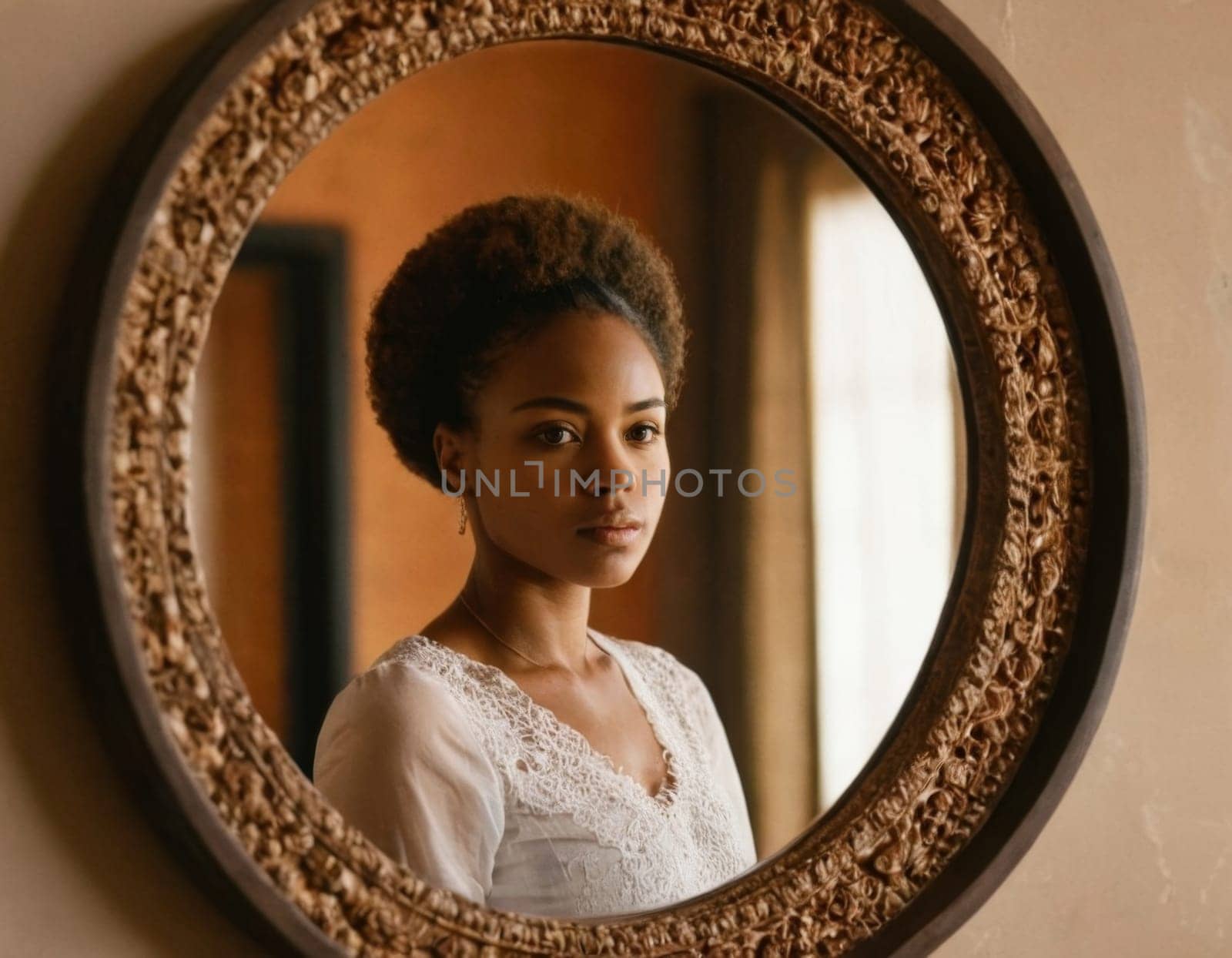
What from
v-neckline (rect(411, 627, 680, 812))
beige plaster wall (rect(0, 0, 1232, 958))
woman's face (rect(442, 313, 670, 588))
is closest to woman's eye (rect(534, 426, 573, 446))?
woman's face (rect(442, 313, 670, 588))

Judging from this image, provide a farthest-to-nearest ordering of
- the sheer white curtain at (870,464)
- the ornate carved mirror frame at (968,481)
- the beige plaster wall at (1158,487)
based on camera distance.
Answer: the beige plaster wall at (1158,487) → the sheer white curtain at (870,464) → the ornate carved mirror frame at (968,481)

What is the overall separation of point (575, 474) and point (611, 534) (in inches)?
1.8

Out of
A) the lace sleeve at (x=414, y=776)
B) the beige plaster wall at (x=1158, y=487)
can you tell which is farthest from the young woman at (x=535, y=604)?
the beige plaster wall at (x=1158, y=487)

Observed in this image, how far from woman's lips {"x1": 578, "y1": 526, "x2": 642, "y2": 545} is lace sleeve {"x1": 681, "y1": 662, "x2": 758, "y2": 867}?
10 cm

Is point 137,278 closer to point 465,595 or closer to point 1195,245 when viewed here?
point 465,595

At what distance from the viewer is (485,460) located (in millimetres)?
743

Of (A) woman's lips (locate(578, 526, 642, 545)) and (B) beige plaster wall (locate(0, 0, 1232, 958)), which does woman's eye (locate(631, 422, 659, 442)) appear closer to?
(A) woman's lips (locate(578, 526, 642, 545))

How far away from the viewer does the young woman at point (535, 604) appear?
2.34ft

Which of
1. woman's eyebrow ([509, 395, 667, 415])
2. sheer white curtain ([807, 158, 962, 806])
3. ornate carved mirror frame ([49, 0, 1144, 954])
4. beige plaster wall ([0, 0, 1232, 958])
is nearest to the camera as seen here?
ornate carved mirror frame ([49, 0, 1144, 954])

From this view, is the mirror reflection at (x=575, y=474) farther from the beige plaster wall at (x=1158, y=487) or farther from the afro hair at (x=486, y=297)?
the beige plaster wall at (x=1158, y=487)

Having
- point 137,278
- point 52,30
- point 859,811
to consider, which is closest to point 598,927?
point 859,811

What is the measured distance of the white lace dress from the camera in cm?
71

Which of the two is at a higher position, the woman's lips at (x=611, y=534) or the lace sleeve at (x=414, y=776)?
the woman's lips at (x=611, y=534)

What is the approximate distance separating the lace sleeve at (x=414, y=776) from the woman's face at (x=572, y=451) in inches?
3.8
